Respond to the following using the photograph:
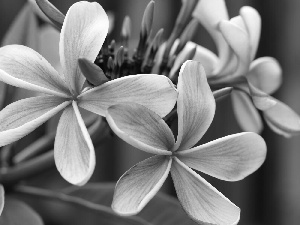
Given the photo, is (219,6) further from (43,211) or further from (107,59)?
(43,211)

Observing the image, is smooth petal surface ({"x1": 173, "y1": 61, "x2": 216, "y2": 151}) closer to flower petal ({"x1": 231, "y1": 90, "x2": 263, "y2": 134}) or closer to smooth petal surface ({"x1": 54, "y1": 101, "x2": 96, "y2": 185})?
smooth petal surface ({"x1": 54, "y1": 101, "x2": 96, "y2": 185})

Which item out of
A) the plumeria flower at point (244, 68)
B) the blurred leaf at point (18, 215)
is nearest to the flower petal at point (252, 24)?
the plumeria flower at point (244, 68)

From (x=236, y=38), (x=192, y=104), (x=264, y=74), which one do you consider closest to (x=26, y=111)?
(x=192, y=104)

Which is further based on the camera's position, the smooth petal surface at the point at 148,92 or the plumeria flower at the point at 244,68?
the plumeria flower at the point at 244,68

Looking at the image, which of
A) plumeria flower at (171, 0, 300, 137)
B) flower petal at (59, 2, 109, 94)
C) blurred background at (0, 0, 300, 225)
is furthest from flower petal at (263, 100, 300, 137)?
blurred background at (0, 0, 300, 225)

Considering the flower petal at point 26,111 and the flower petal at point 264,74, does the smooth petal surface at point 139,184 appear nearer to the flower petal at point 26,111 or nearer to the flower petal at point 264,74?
the flower petal at point 26,111

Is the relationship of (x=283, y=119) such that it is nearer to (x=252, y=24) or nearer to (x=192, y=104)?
(x=252, y=24)
